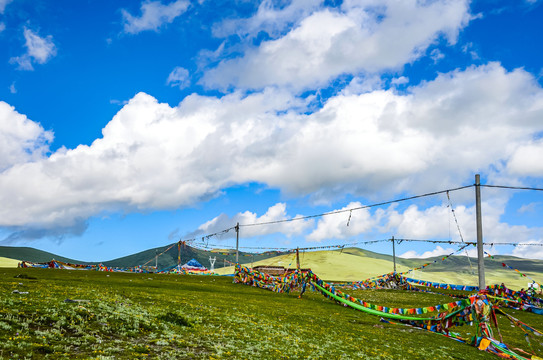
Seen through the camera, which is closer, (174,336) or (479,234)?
(174,336)

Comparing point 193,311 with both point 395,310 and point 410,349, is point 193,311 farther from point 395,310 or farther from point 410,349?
point 395,310

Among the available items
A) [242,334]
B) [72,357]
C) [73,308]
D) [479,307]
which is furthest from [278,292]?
[72,357]

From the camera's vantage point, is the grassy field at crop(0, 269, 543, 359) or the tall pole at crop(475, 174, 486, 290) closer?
the grassy field at crop(0, 269, 543, 359)

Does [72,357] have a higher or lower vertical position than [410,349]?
higher

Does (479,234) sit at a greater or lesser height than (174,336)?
greater

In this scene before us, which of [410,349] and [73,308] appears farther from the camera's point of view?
[410,349]

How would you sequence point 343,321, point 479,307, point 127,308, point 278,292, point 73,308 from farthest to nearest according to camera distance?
point 278,292
point 343,321
point 479,307
point 127,308
point 73,308

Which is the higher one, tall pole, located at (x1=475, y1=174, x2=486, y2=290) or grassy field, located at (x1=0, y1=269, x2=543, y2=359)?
tall pole, located at (x1=475, y1=174, x2=486, y2=290)

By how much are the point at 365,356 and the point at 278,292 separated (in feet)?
108

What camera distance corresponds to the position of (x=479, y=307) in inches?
821

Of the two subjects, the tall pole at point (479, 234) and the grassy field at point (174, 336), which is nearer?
the grassy field at point (174, 336)

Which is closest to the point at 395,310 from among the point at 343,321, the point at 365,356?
the point at 343,321

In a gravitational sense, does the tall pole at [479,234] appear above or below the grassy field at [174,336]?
above

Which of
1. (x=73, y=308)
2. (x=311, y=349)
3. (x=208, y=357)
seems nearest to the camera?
(x=208, y=357)
